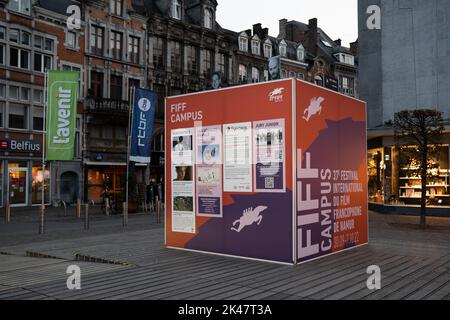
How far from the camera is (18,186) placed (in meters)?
29.3

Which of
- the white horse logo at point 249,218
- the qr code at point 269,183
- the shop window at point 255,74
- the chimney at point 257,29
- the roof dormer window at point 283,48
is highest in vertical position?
the chimney at point 257,29

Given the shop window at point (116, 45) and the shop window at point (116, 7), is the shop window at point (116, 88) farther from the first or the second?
the shop window at point (116, 7)

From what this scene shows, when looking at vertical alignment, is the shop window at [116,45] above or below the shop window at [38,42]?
above

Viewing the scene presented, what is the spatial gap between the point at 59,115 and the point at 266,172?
10.1 m

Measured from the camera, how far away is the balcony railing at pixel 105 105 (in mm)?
33219

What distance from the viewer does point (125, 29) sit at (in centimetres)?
3609

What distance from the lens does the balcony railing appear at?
3322 centimetres

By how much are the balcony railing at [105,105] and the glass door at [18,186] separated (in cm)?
643

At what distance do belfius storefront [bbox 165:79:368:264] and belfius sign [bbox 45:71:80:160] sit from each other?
6991mm

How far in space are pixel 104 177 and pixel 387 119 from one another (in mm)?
19966

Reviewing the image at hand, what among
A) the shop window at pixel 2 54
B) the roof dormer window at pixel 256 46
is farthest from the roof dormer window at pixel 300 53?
the shop window at pixel 2 54

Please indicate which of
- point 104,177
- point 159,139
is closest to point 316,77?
point 159,139

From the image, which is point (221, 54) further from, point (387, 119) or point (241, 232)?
point (241, 232)

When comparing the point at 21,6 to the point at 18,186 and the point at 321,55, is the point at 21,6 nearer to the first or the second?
the point at 18,186
